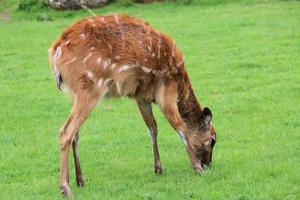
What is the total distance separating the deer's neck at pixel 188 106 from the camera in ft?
28.4

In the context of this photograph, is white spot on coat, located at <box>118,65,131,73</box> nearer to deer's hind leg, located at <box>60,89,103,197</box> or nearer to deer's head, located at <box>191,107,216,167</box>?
deer's hind leg, located at <box>60,89,103,197</box>

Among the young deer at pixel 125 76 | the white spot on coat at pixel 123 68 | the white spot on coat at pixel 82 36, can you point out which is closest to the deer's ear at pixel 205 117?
the young deer at pixel 125 76

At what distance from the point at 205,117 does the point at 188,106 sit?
0.88 ft

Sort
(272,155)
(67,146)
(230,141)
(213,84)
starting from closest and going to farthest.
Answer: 1. (67,146)
2. (272,155)
3. (230,141)
4. (213,84)

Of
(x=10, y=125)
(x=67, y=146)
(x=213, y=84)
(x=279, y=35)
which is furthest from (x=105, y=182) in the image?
(x=279, y=35)

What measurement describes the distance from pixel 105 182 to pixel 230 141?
215 centimetres

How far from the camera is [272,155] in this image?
864cm

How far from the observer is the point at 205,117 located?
862 cm

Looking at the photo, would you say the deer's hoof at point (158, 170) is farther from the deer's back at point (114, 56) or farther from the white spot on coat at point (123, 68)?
the white spot on coat at point (123, 68)

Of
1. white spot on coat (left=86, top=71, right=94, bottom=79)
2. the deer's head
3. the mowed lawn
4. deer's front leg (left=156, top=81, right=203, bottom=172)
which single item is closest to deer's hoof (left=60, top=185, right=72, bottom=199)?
the mowed lawn

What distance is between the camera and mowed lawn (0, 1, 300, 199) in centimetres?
779

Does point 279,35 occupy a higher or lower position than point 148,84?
lower

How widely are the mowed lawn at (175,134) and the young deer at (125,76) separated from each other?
0.43 m

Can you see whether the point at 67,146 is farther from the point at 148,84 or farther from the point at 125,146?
the point at 125,146
